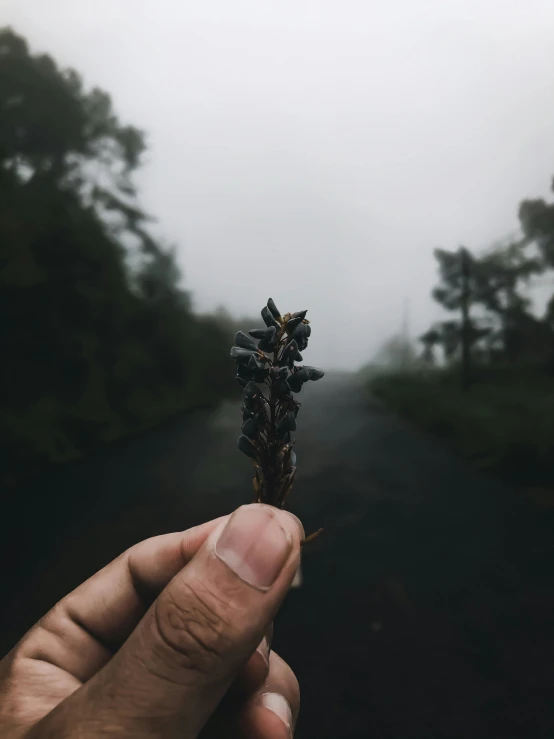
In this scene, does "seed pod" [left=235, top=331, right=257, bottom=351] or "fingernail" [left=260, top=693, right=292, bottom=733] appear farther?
"fingernail" [left=260, top=693, right=292, bottom=733]

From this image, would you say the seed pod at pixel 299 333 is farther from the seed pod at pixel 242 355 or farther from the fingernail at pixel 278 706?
the fingernail at pixel 278 706

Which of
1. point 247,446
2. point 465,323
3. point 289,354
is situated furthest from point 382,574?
point 465,323

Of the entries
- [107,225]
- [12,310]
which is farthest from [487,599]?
[107,225]

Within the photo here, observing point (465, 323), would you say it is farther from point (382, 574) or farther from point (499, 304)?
point (382, 574)

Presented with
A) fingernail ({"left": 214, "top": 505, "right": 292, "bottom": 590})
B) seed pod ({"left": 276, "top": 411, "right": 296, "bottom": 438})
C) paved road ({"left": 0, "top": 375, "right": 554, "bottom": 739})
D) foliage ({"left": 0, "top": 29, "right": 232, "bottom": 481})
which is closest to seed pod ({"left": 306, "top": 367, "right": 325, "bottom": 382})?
seed pod ({"left": 276, "top": 411, "right": 296, "bottom": 438})

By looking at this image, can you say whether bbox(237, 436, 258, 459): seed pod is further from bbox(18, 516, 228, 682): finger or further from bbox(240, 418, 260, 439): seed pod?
bbox(18, 516, 228, 682): finger

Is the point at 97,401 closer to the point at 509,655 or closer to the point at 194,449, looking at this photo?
the point at 194,449
